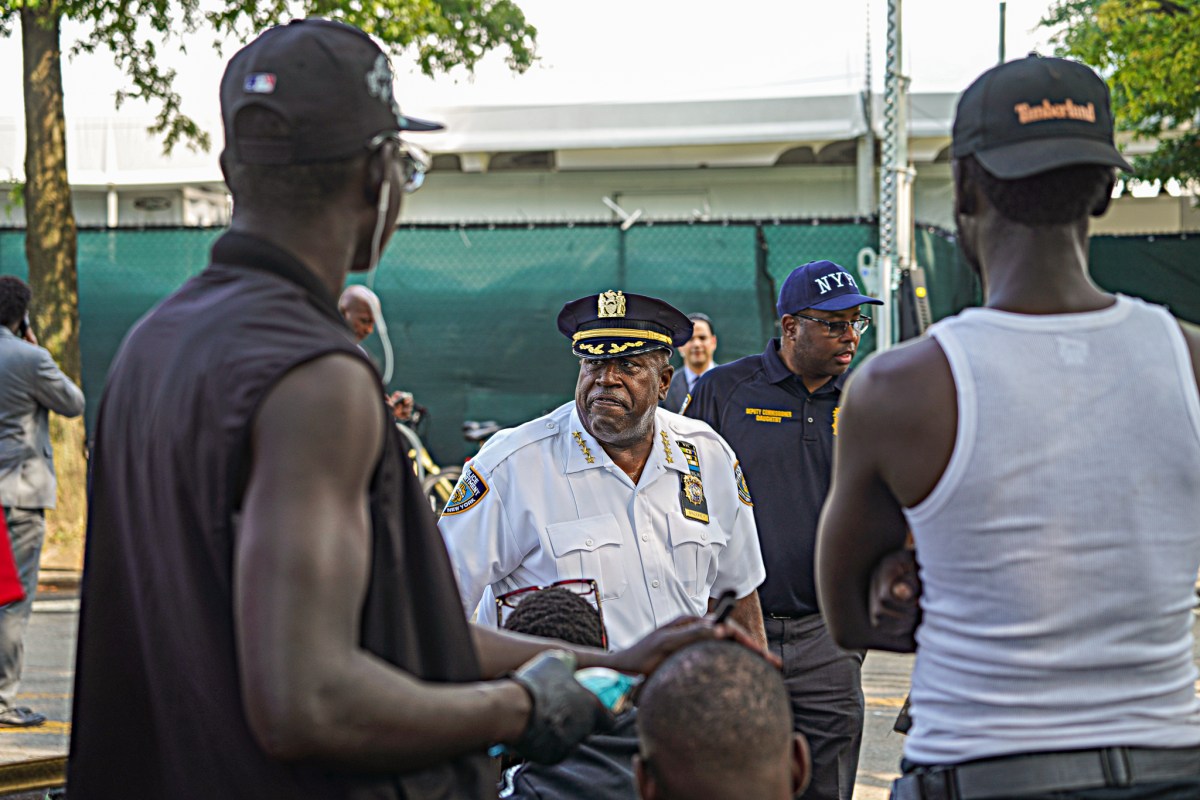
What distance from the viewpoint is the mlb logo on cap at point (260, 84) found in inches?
80.7

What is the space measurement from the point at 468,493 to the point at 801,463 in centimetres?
184

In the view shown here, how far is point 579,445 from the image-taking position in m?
4.16

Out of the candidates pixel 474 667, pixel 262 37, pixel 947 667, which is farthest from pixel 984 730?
pixel 262 37

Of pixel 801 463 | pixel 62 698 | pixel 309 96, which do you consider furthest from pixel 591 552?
pixel 62 698

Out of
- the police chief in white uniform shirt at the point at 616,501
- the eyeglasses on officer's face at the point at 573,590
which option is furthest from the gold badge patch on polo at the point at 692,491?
the eyeglasses on officer's face at the point at 573,590

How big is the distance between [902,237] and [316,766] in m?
10.5

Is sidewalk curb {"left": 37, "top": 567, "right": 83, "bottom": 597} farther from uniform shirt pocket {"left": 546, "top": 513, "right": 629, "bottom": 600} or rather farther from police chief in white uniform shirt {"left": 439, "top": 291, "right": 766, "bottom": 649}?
uniform shirt pocket {"left": 546, "top": 513, "right": 629, "bottom": 600}

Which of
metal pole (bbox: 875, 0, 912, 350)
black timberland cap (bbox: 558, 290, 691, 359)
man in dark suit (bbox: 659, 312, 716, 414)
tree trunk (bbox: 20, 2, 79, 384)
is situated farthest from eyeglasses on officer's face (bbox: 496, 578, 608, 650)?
tree trunk (bbox: 20, 2, 79, 384)

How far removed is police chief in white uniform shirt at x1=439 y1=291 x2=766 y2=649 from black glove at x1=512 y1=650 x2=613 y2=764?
1.73 m

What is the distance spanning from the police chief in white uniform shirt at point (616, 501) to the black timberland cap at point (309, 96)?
195cm

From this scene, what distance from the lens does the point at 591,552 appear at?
393 centimetres

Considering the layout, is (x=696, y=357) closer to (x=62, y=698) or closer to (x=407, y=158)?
(x=62, y=698)

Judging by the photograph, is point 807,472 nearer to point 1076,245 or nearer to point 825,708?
point 825,708

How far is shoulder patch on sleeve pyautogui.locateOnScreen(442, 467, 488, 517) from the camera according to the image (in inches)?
157
